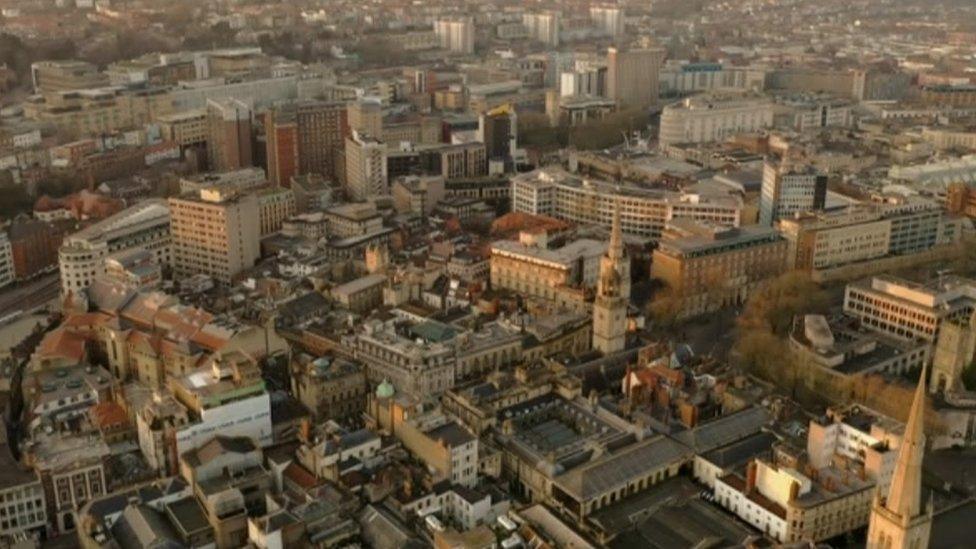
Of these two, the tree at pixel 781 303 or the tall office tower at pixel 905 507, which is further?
the tree at pixel 781 303

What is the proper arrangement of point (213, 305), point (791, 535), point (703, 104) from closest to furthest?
point (791, 535), point (213, 305), point (703, 104)

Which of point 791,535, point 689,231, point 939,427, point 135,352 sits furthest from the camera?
point 689,231

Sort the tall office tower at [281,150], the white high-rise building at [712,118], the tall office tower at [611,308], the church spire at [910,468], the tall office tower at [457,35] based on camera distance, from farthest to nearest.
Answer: the tall office tower at [457,35] → the white high-rise building at [712,118] → the tall office tower at [281,150] → the tall office tower at [611,308] → the church spire at [910,468]

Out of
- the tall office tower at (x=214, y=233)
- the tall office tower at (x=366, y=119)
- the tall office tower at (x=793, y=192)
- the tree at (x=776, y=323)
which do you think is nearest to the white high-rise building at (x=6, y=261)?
the tall office tower at (x=214, y=233)

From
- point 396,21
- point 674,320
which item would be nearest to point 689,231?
point 674,320

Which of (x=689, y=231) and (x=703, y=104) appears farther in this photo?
(x=703, y=104)

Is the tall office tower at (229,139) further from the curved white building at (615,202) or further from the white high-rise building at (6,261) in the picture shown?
the curved white building at (615,202)

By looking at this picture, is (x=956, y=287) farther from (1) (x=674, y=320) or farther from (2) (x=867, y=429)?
(2) (x=867, y=429)
